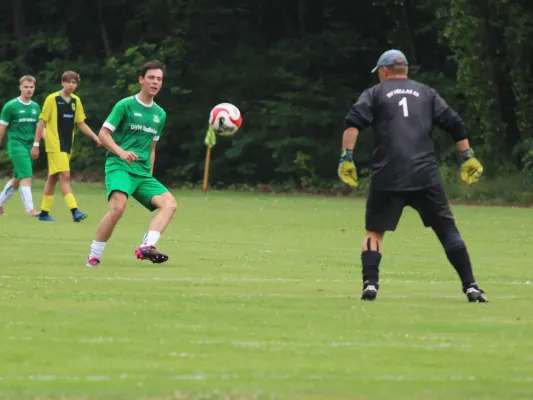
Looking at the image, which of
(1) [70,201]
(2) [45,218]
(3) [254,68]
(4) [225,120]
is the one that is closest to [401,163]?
(1) [70,201]

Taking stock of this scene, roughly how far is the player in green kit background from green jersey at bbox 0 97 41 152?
30.6 feet

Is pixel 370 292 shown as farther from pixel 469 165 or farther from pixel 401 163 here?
pixel 469 165

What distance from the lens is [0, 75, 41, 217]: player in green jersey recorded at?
2411 cm

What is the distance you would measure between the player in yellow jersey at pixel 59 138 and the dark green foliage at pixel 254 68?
15.8m

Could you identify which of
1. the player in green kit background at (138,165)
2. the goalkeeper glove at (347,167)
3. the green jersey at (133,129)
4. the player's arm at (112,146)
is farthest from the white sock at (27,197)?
the goalkeeper glove at (347,167)

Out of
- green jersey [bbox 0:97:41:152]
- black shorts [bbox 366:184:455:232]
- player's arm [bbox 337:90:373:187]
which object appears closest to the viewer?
player's arm [bbox 337:90:373:187]

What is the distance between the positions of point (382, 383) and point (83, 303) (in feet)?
13.2

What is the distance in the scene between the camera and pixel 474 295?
1159cm

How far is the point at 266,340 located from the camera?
29.9 ft

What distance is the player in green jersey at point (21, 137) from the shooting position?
79.1ft

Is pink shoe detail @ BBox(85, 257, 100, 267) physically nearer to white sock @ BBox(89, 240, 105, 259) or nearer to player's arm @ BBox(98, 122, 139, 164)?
white sock @ BBox(89, 240, 105, 259)

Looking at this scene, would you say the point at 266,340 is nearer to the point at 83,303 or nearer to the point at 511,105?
the point at 83,303

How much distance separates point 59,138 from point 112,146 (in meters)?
8.65

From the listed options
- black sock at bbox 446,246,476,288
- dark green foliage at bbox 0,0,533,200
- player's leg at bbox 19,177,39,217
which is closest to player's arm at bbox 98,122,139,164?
black sock at bbox 446,246,476,288
